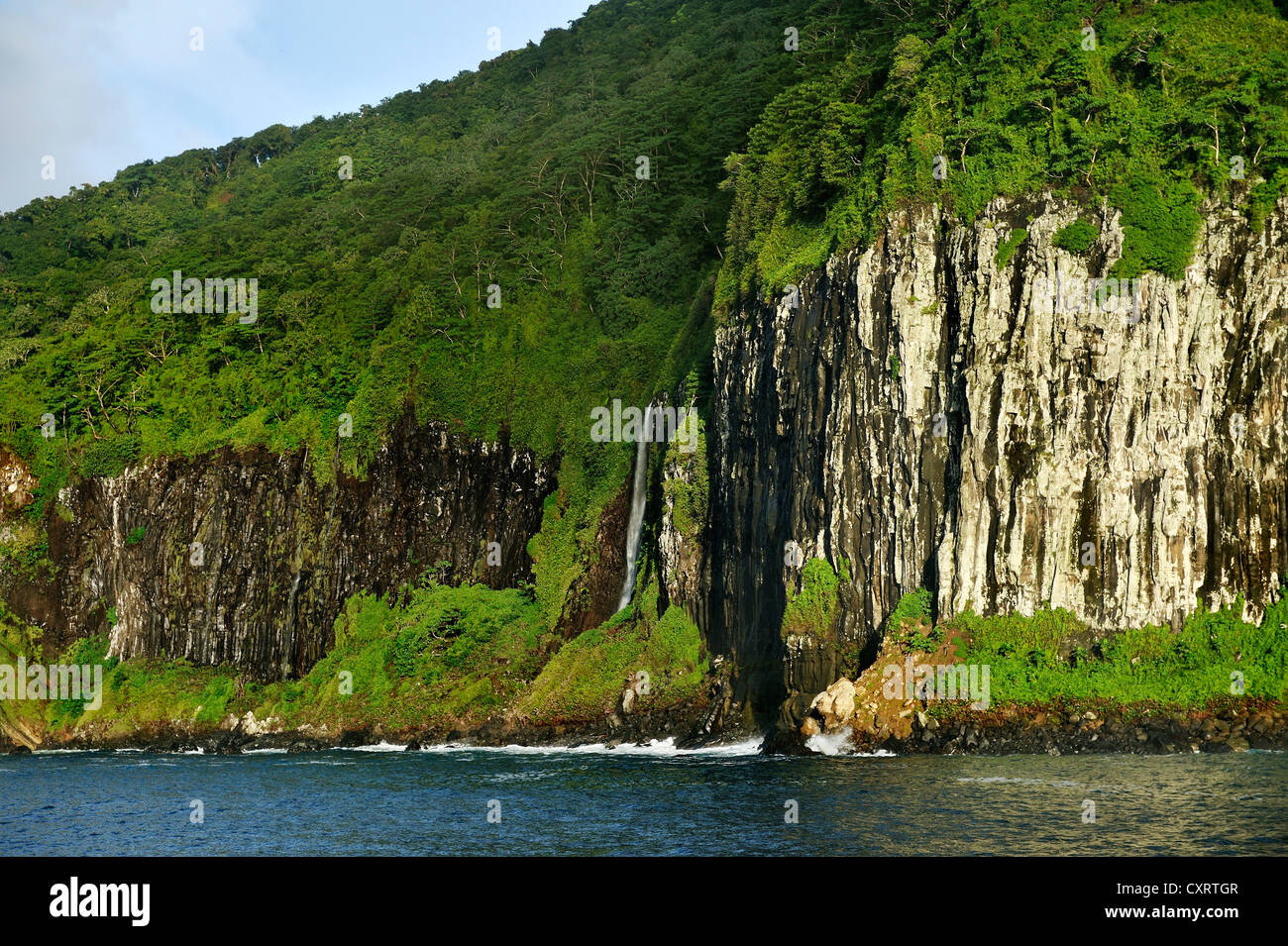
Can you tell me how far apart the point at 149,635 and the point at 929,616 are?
43960mm

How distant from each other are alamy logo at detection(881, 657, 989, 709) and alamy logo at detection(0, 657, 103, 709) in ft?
142

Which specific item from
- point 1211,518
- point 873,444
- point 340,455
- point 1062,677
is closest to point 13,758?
point 340,455

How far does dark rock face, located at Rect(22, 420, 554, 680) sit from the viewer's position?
199 ft

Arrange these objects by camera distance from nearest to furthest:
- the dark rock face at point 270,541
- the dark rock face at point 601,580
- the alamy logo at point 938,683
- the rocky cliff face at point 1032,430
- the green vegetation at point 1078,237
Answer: the rocky cliff face at point 1032,430 < the alamy logo at point 938,683 < the green vegetation at point 1078,237 < the dark rock face at point 601,580 < the dark rock face at point 270,541

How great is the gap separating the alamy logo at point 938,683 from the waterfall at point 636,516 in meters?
18.4

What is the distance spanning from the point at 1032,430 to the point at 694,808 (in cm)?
1692

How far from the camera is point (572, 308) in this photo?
6906 cm

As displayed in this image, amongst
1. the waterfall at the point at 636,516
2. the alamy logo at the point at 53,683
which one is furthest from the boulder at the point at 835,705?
the alamy logo at the point at 53,683

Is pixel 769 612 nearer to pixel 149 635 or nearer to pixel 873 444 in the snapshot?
pixel 873 444

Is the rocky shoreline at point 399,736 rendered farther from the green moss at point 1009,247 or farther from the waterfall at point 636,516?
the green moss at point 1009,247

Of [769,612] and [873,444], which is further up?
[873,444]

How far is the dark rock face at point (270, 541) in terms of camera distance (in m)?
60.7
